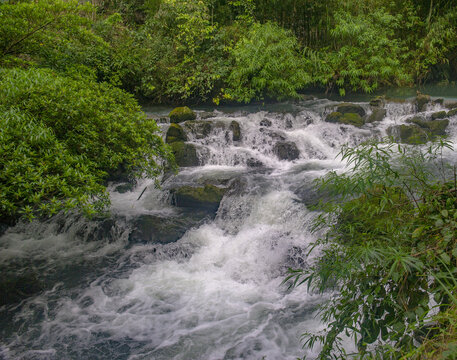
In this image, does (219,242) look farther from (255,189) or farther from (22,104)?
(22,104)

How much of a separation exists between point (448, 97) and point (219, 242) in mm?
11643

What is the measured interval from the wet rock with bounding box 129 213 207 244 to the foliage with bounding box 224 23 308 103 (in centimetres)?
798

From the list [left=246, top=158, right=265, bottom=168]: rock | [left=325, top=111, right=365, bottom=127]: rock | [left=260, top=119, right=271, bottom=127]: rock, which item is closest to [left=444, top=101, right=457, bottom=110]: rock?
[left=325, top=111, right=365, bottom=127]: rock

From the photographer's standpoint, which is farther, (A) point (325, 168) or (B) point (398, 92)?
(B) point (398, 92)

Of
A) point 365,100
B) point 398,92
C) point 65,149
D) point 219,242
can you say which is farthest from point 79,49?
point 398,92

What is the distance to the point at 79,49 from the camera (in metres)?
8.48

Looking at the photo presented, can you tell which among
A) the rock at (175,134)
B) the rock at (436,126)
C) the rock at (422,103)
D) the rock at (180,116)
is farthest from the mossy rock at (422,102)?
the rock at (175,134)

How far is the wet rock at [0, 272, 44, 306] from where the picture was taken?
16.5 ft

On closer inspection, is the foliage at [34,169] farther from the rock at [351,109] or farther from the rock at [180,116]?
the rock at [351,109]

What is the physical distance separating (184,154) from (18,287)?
513cm

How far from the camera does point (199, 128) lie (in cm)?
1041

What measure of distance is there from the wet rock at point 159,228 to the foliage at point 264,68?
798 cm

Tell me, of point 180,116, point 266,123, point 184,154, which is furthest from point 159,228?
point 266,123

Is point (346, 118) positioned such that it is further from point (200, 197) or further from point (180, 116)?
point (200, 197)
